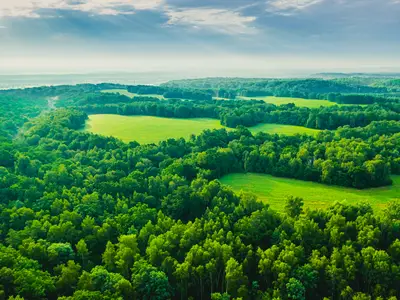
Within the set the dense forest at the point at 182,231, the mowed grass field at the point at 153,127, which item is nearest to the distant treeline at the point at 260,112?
the mowed grass field at the point at 153,127

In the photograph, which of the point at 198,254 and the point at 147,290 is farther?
the point at 198,254

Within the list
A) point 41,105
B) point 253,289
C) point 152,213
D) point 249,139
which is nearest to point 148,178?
point 152,213

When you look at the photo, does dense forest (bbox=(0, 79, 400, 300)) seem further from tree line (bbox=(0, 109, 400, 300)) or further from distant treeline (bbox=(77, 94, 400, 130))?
distant treeline (bbox=(77, 94, 400, 130))

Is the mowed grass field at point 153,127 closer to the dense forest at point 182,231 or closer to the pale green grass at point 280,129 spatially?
the pale green grass at point 280,129

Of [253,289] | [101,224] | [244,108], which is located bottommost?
[253,289]

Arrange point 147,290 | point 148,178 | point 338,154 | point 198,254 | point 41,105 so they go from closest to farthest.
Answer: point 147,290, point 198,254, point 148,178, point 338,154, point 41,105

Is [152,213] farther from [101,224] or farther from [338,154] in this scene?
[338,154]

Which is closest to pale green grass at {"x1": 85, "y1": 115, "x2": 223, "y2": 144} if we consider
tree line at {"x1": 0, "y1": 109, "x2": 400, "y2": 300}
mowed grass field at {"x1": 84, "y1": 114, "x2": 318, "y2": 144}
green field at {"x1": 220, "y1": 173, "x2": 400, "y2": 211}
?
mowed grass field at {"x1": 84, "y1": 114, "x2": 318, "y2": 144}

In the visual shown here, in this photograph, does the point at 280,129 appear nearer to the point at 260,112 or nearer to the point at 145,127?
the point at 260,112
